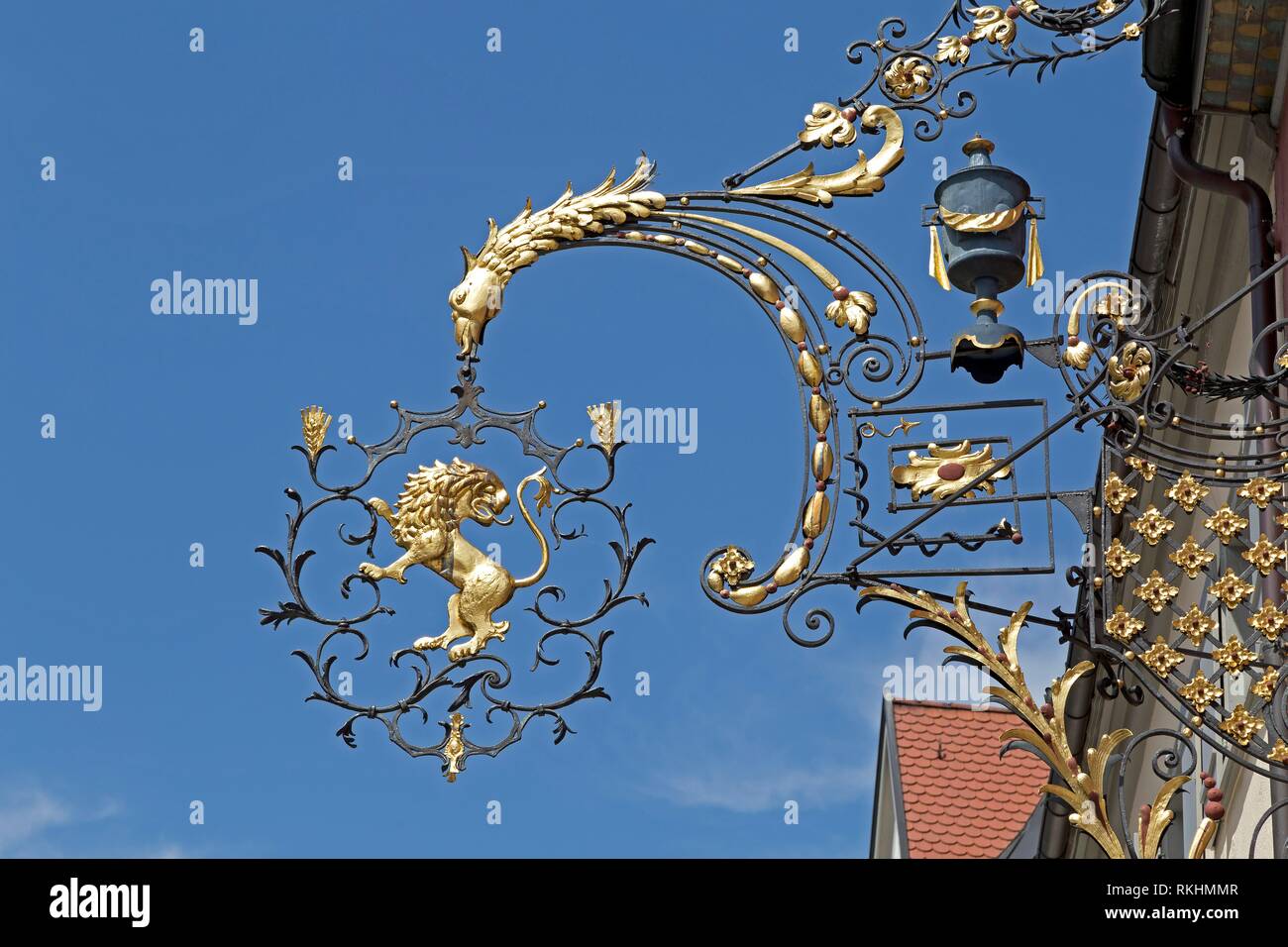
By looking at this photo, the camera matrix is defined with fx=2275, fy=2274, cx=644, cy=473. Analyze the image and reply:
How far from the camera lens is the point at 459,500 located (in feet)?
26.7

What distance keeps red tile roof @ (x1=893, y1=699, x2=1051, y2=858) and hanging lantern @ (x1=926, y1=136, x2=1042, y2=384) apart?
850 centimetres

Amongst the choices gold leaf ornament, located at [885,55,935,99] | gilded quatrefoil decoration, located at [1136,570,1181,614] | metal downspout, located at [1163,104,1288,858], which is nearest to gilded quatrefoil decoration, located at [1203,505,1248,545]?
gilded quatrefoil decoration, located at [1136,570,1181,614]

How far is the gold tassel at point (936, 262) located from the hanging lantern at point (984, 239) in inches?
0.9

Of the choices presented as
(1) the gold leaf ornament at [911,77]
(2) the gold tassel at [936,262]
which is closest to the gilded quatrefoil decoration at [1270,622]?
(2) the gold tassel at [936,262]

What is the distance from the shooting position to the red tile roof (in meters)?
16.3

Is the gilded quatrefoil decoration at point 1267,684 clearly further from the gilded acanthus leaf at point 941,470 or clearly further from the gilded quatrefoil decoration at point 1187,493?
the gilded acanthus leaf at point 941,470

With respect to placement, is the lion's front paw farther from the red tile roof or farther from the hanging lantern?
the red tile roof

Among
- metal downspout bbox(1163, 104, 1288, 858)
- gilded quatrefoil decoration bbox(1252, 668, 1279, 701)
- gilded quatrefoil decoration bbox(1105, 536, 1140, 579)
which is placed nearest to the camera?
A: gilded quatrefoil decoration bbox(1252, 668, 1279, 701)

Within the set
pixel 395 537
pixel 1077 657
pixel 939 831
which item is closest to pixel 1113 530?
pixel 395 537

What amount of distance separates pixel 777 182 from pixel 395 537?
190 cm

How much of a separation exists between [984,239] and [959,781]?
373 inches
